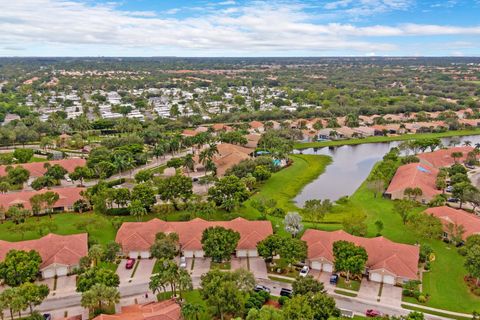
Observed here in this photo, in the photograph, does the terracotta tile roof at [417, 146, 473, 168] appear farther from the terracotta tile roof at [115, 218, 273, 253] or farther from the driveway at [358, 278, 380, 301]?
the terracotta tile roof at [115, 218, 273, 253]

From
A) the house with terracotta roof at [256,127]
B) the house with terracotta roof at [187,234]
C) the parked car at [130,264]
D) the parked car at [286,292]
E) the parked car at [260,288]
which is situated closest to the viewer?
the parked car at [286,292]

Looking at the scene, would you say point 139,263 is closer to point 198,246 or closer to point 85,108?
point 198,246

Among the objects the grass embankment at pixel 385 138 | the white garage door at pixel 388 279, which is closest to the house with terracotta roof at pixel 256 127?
the grass embankment at pixel 385 138

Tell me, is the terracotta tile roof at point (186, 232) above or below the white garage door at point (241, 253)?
above

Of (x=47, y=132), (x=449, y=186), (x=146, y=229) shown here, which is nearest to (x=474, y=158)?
(x=449, y=186)

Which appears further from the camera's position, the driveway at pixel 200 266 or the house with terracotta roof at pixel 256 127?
the house with terracotta roof at pixel 256 127

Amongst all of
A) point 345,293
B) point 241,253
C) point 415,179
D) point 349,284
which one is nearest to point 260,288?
point 241,253

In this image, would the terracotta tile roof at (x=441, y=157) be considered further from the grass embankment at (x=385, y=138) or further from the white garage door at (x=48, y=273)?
the white garage door at (x=48, y=273)
